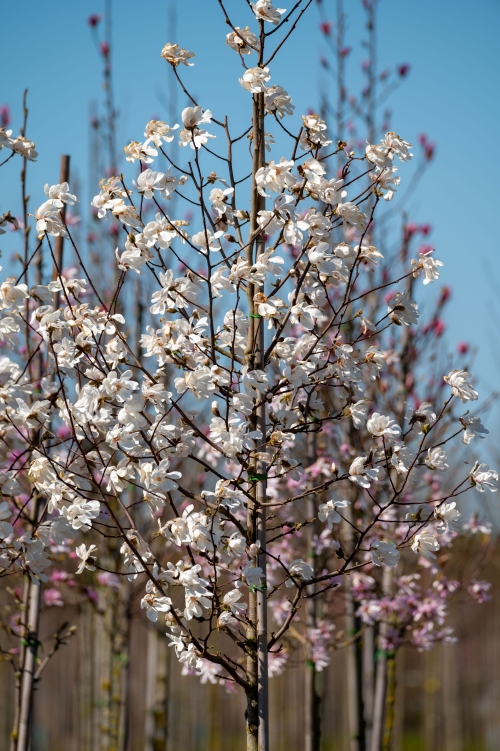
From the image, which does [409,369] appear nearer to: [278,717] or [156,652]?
[156,652]

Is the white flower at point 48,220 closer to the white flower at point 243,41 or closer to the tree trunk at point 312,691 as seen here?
the white flower at point 243,41

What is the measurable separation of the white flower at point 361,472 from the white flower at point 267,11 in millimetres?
1587

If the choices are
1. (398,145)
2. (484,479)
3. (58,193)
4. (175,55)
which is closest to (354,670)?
(484,479)

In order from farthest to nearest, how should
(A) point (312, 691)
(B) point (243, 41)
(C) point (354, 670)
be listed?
1. (C) point (354, 670)
2. (A) point (312, 691)
3. (B) point (243, 41)

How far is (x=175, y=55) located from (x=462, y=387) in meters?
1.51

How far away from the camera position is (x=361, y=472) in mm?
2453

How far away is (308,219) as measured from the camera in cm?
243

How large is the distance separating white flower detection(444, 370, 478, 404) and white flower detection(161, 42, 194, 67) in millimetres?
1412

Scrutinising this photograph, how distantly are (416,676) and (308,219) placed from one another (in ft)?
50.3

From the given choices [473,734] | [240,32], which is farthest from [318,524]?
[473,734]

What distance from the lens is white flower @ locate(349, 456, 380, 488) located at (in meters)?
2.43

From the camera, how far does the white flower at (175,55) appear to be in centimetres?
259

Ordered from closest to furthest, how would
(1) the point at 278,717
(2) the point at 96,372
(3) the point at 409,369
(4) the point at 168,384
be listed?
(2) the point at 96,372
(3) the point at 409,369
(4) the point at 168,384
(1) the point at 278,717

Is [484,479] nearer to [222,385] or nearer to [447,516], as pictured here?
[447,516]
